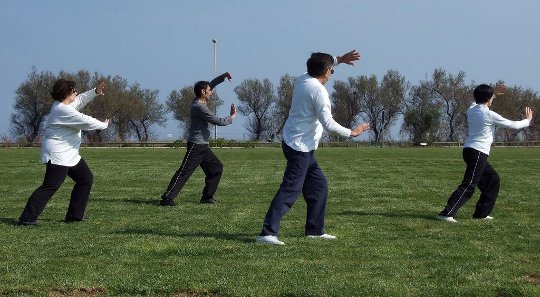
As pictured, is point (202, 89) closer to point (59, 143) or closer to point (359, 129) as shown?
point (59, 143)

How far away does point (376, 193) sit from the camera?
42.6 ft

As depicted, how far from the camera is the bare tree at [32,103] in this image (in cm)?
8756

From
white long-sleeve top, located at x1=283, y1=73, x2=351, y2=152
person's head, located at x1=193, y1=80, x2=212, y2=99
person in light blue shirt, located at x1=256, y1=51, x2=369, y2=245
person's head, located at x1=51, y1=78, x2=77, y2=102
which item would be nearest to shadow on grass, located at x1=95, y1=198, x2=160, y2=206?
person's head, located at x1=193, y1=80, x2=212, y2=99

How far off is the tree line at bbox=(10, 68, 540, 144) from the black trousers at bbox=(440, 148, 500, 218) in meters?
75.7

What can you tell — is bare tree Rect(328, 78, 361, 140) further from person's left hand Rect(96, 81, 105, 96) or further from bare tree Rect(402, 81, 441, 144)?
person's left hand Rect(96, 81, 105, 96)

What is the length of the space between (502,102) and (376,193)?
81.3 metres

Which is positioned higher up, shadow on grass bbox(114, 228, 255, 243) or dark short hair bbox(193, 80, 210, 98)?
dark short hair bbox(193, 80, 210, 98)

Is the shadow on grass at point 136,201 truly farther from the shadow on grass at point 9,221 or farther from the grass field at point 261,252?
the shadow on grass at point 9,221

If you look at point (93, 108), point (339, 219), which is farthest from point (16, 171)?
point (93, 108)

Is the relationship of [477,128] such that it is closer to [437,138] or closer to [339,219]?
[339,219]

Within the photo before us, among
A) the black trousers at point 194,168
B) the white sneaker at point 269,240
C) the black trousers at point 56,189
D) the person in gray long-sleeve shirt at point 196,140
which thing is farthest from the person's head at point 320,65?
the black trousers at point 194,168

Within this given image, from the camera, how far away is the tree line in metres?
88.4

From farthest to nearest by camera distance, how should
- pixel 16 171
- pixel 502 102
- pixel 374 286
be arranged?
pixel 502 102, pixel 16 171, pixel 374 286

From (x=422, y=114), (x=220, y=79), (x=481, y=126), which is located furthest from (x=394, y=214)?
(x=422, y=114)
